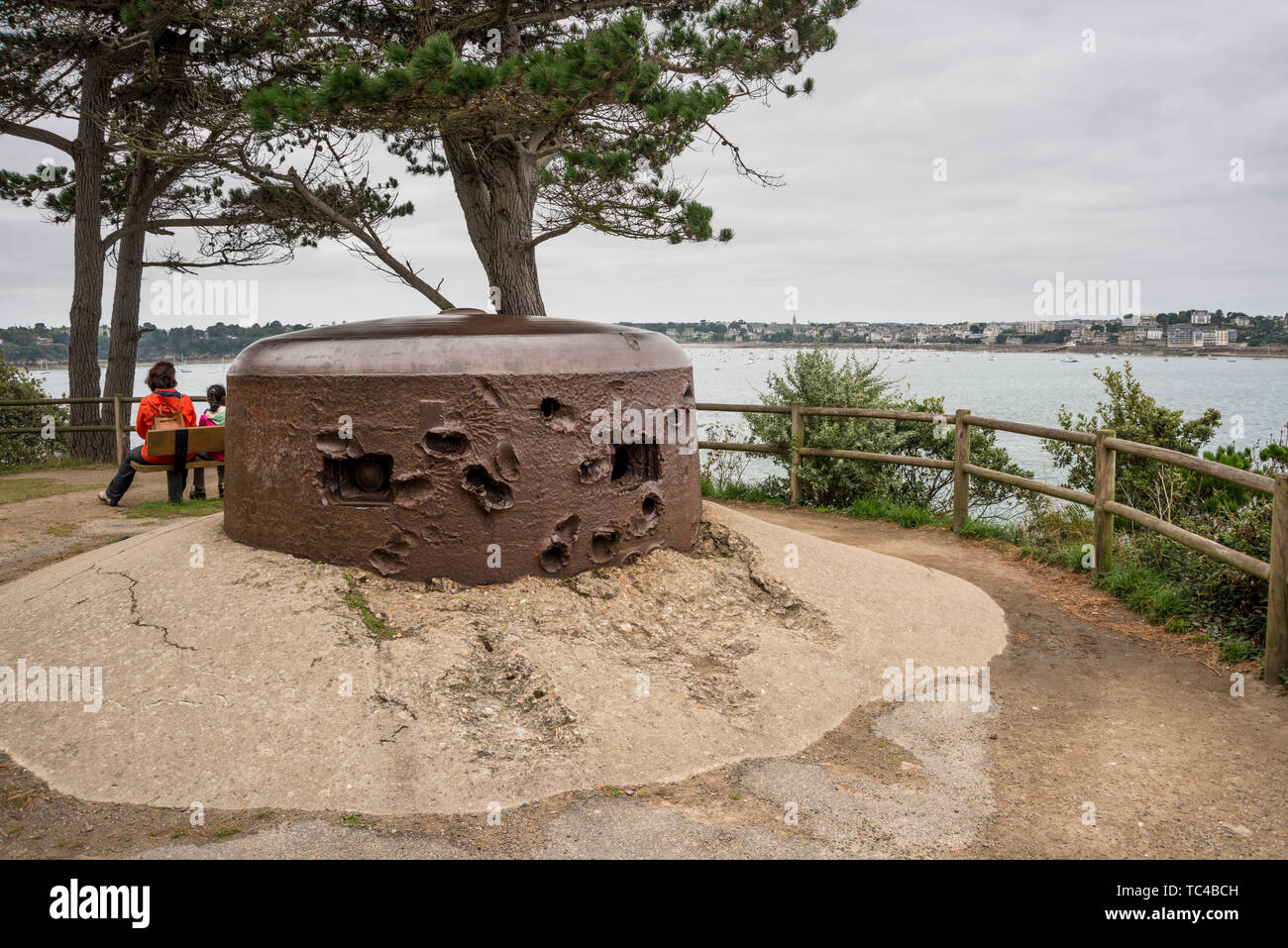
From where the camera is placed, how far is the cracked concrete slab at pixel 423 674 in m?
3.76

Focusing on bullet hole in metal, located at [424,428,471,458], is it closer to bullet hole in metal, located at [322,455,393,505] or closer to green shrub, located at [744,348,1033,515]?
bullet hole in metal, located at [322,455,393,505]

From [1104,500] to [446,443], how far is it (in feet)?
15.9

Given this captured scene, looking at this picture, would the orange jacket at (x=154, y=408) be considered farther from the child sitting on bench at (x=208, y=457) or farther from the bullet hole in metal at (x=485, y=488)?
the bullet hole in metal at (x=485, y=488)

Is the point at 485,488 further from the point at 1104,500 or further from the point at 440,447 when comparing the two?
the point at 1104,500

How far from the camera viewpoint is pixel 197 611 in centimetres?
472

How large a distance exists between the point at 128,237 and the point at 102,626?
11824 mm

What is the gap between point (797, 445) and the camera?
995 cm

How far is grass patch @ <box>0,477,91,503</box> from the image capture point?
10344 mm

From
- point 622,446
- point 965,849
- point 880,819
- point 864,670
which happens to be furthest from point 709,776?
point 622,446

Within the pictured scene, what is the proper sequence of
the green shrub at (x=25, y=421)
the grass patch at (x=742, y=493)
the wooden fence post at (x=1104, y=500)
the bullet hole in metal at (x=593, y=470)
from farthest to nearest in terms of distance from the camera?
the green shrub at (x=25, y=421) → the grass patch at (x=742, y=493) → the wooden fence post at (x=1104, y=500) → the bullet hole in metal at (x=593, y=470)

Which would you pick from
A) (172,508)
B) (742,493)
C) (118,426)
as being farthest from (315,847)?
(118,426)

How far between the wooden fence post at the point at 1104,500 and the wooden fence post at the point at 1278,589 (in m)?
2.01

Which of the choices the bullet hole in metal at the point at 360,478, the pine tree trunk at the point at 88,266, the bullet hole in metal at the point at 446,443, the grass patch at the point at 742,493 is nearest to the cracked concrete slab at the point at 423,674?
the bullet hole in metal at the point at 360,478

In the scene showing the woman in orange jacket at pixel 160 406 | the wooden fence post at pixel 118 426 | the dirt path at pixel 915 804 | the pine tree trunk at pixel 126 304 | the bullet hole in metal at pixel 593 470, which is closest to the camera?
the dirt path at pixel 915 804
